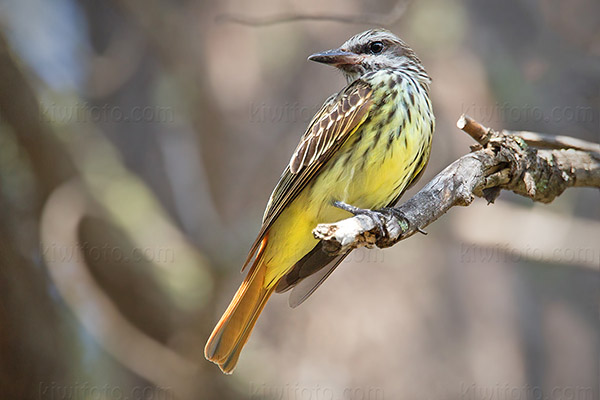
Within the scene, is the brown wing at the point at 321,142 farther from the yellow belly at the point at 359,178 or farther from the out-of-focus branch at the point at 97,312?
the out-of-focus branch at the point at 97,312

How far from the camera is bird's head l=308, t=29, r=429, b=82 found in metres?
3.78

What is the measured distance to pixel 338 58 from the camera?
375 centimetres

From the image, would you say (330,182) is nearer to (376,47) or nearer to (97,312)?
(376,47)

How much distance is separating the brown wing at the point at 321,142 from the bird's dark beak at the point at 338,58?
25 cm

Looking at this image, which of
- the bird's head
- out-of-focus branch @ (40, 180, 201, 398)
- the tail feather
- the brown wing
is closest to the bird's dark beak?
the bird's head

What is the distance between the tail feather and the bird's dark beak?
1.12 m

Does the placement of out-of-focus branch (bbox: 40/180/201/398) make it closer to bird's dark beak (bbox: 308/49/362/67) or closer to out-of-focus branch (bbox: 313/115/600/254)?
bird's dark beak (bbox: 308/49/362/67)

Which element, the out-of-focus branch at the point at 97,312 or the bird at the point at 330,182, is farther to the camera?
the out-of-focus branch at the point at 97,312

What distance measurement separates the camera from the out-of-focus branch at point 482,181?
8.08 ft

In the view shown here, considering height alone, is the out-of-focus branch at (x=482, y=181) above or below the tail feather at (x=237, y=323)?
above

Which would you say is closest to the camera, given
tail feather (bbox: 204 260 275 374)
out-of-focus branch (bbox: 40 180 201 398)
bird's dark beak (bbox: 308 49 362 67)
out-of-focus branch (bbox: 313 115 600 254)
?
out-of-focus branch (bbox: 313 115 600 254)

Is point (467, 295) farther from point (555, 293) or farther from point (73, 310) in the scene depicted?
point (73, 310)

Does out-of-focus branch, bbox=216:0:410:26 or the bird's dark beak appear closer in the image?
the bird's dark beak

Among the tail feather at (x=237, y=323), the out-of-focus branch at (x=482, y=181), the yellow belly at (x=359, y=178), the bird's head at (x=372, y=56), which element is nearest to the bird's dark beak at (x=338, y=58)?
the bird's head at (x=372, y=56)
